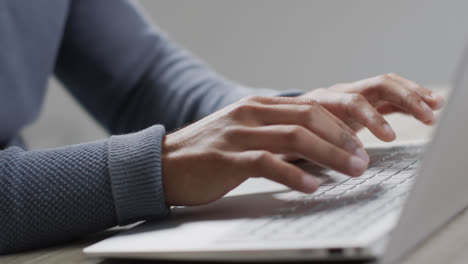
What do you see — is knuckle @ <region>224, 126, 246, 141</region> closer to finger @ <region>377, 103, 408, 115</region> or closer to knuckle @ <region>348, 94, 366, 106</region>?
knuckle @ <region>348, 94, 366, 106</region>

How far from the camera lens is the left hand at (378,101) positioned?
0.60 metres

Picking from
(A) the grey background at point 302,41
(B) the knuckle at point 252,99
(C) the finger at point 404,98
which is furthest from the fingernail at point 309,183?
(A) the grey background at point 302,41

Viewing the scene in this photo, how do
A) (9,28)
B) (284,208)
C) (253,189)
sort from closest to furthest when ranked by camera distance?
(284,208)
(253,189)
(9,28)

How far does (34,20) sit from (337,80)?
5.12 feet

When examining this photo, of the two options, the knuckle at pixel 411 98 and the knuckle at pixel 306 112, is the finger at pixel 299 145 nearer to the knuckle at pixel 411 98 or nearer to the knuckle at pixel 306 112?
the knuckle at pixel 306 112

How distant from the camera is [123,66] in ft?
3.64

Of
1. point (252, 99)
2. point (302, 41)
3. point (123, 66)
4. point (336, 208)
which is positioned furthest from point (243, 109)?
point (302, 41)

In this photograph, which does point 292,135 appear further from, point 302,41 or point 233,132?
point 302,41

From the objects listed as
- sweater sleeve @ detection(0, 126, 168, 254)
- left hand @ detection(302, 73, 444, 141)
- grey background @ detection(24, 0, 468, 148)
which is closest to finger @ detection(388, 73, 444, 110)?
left hand @ detection(302, 73, 444, 141)

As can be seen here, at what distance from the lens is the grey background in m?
2.22

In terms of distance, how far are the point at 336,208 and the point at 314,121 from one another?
10 cm

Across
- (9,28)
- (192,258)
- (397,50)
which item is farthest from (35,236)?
(397,50)

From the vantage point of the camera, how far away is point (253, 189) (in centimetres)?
58

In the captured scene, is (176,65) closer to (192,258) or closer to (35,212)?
(35,212)
